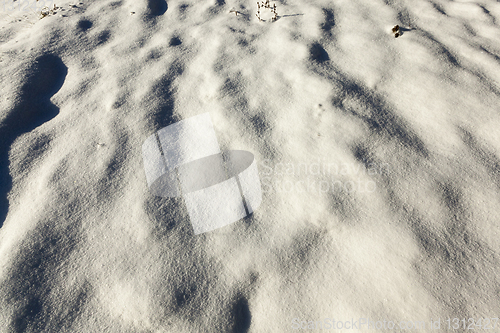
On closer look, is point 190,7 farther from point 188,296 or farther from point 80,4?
point 188,296

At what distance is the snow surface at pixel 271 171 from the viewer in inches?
38.9

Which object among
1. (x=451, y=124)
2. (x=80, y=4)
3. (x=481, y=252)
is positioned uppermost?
(x=80, y=4)

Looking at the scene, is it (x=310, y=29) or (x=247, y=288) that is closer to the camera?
(x=247, y=288)

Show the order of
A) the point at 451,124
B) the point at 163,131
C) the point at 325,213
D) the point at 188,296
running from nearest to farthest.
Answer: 1. the point at 188,296
2. the point at 325,213
3. the point at 451,124
4. the point at 163,131

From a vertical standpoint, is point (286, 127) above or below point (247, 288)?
above

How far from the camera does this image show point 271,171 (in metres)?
1.29

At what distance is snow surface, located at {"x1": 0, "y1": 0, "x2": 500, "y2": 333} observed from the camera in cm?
99

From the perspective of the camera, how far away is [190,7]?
2.21 metres

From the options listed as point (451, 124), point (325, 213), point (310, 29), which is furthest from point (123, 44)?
point (451, 124)

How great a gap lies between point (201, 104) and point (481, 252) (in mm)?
1392

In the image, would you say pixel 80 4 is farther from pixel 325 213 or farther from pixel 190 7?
pixel 325 213

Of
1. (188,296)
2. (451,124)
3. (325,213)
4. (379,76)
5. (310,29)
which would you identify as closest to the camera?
(188,296)

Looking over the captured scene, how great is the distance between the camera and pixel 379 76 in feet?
5.14

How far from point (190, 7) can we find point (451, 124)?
1977 millimetres
